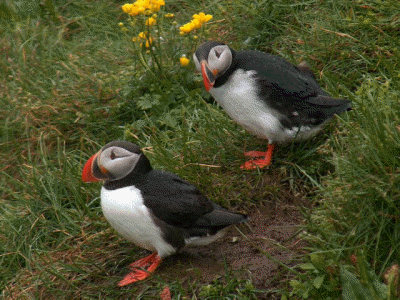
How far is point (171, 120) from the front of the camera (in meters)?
5.27

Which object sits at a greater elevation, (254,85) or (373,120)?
(373,120)

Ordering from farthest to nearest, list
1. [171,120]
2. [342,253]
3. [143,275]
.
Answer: [171,120] < [143,275] < [342,253]

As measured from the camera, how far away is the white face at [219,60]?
443 cm

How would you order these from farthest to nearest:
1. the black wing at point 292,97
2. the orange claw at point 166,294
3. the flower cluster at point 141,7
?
the flower cluster at point 141,7 → the black wing at point 292,97 → the orange claw at point 166,294

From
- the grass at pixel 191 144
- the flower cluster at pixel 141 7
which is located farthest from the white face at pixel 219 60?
the flower cluster at pixel 141 7

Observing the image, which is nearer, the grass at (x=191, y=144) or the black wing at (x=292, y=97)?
the grass at (x=191, y=144)

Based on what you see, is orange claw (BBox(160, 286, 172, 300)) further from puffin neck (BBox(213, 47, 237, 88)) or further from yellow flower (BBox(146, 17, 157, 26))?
yellow flower (BBox(146, 17, 157, 26))

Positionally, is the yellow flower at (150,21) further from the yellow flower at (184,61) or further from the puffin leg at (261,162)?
the puffin leg at (261,162)

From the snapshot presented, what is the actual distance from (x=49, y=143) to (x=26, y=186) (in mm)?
743

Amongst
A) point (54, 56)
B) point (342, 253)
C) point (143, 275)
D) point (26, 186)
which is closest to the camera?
point (342, 253)

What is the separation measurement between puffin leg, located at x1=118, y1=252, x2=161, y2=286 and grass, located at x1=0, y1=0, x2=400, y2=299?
68 mm

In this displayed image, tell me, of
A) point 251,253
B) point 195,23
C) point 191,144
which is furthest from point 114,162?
point 195,23

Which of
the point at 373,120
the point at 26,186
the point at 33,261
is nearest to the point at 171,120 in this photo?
the point at 26,186

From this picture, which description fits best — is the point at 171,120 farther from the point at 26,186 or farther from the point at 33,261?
the point at 33,261
